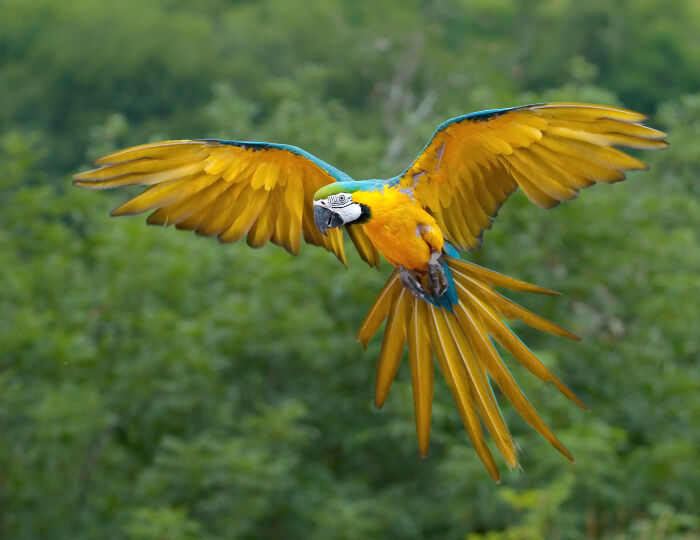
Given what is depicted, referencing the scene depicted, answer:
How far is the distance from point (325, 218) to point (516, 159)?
1.82 feet

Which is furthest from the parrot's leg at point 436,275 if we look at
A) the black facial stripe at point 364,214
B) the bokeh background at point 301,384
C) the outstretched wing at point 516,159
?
the bokeh background at point 301,384

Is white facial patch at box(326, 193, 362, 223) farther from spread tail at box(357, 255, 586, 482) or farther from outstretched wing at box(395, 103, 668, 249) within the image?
Result: spread tail at box(357, 255, 586, 482)

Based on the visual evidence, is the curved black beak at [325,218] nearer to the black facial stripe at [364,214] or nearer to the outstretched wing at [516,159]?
the black facial stripe at [364,214]

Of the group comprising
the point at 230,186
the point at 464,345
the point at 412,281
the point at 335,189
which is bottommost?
the point at 464,345

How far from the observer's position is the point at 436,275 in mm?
2732

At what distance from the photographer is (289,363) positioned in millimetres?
8758

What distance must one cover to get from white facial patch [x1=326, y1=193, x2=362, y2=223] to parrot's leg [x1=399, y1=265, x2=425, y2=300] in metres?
0.29

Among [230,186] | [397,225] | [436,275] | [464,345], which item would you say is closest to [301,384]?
[230,186]

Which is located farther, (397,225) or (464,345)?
(464,345)

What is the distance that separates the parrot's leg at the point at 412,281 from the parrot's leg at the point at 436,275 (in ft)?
0.13

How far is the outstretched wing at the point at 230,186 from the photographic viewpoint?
2.79m

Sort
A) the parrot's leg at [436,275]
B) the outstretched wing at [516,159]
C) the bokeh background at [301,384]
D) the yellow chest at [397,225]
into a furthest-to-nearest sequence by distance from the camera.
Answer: the bokeh background at [301,384] → the parrot's leg at [436,275] → the yellow chest at [397,225] → the outstretched wing at [516,159]

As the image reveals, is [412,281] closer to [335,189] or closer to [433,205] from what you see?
[433,205]

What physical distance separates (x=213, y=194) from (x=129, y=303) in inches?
235
